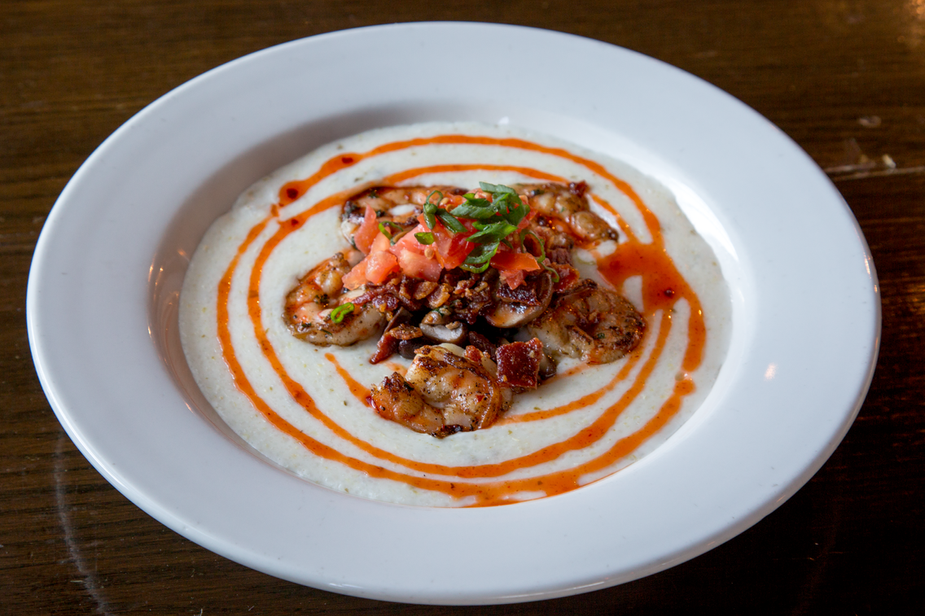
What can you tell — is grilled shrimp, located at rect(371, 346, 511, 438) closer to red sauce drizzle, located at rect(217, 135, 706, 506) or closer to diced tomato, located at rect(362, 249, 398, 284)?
red sauce drizzle, located at rect(217, 135, 706, 506)

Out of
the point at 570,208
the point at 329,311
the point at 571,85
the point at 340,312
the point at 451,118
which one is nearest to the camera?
the point at 340,312

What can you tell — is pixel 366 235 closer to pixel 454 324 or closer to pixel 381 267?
pixel 381 267

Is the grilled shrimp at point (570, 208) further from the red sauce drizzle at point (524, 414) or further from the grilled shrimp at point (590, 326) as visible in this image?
the grilled shrimp at point (590, 326)

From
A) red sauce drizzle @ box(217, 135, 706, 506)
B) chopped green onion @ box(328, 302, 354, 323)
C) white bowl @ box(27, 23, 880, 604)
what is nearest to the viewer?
white bowl @ box(27, 23, 880, 604)

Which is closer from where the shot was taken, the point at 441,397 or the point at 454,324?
the point at 441,397

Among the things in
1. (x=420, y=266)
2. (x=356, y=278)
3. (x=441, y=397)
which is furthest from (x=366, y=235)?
Result: (x=441, y=397)

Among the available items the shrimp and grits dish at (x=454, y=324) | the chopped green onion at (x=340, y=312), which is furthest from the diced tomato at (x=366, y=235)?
the chopped green onion at (x=340, y=312)

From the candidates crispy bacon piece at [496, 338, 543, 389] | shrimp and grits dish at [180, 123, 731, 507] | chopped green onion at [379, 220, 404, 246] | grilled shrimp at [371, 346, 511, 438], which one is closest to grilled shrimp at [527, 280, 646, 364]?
shrimp and grits dish at [180, 123, 731, 507]

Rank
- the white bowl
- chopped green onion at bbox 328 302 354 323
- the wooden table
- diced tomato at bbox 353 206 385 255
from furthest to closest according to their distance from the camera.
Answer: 1. diced tomato at bbox 353 206 385 255
2. chopped green onion at bbox 328 302 354 323
3. the wooden table
4. the white bowl
